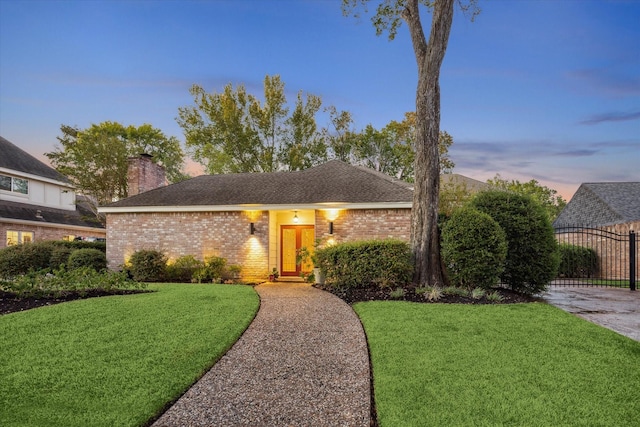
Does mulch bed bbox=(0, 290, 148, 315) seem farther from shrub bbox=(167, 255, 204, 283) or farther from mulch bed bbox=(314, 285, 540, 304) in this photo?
mulch bed bbox=(314, 285, 540, 304)

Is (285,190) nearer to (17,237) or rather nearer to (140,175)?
(140,175)

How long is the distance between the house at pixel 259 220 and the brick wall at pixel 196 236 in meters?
0.04

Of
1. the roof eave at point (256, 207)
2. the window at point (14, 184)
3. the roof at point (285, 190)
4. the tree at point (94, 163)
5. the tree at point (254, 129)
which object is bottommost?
the roof eave at point (256, 207)

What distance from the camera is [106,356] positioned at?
15.0ft

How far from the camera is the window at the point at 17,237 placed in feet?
63.7

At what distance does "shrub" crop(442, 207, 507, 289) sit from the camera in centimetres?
851

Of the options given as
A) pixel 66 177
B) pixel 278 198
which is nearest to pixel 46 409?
pixel 278 198

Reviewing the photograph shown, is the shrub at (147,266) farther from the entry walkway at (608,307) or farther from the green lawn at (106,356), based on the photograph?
the entry walkway at (608,307)

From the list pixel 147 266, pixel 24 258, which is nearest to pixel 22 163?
pixel 24 258

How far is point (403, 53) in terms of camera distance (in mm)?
13250

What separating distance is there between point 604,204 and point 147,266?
77.7ft

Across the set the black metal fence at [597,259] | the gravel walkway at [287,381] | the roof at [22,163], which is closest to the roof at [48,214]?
the roof at [22,163]

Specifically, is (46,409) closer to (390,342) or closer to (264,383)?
(264,383)

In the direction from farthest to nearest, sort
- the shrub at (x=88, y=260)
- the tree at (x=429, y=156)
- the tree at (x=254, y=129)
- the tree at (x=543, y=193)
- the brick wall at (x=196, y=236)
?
the tree at (x=543, y=193) < the tree at (x=254, y=129) < the shrub at (x=88, y=260) < the brick wall at (x=196, y=236) < the tree at (x=429, y=156)
